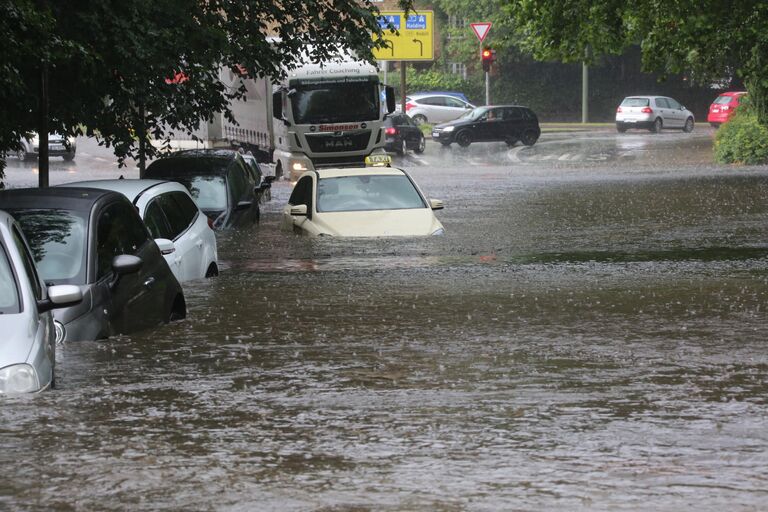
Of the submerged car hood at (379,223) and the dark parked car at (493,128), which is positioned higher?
the dark parked car at (493,128)

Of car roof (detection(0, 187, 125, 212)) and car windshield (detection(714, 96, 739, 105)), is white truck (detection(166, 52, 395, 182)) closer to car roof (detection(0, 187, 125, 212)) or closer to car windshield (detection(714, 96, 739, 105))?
car roof (detection(0, 187, 125, 212))

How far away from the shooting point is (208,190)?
2064cm

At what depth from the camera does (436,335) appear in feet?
36.0

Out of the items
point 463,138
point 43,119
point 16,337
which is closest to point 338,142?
point 463,138

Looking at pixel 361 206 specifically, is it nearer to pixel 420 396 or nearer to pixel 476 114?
pixel 420 396

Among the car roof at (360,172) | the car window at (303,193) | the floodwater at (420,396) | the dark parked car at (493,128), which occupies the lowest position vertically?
the floodwater at (420,396)

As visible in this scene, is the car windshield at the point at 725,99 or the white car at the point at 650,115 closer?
the white car at the point at 650,115

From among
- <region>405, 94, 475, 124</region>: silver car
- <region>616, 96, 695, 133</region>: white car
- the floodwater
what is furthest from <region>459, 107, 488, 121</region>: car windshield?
the floodwater

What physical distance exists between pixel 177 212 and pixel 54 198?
10.5 feet

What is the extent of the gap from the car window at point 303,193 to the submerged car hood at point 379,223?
803 mm

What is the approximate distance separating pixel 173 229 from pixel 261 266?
377cm

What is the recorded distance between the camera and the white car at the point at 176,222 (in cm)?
1315

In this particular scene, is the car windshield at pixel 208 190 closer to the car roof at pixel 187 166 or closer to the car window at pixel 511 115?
the car roof at pixel 187 166

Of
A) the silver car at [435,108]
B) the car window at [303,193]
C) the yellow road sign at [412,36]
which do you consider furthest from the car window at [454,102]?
the car window at [303,193]
